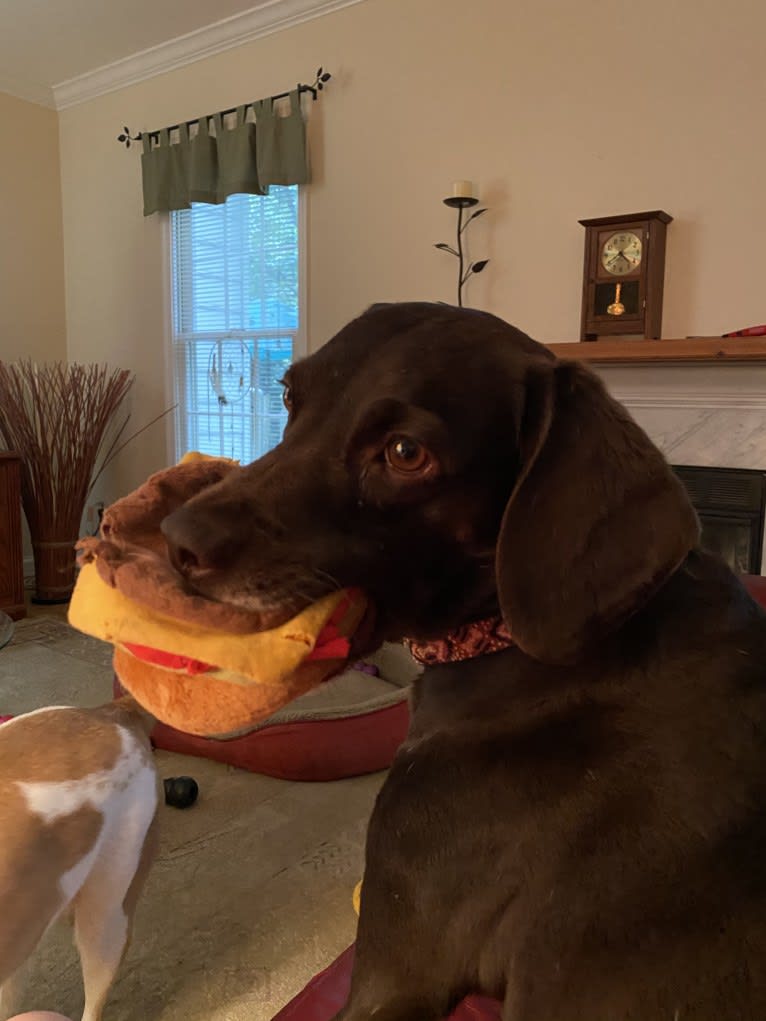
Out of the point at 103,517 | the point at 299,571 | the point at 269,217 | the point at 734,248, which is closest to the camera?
the point at 299,571

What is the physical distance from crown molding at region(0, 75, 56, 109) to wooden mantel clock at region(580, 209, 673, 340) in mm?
4089

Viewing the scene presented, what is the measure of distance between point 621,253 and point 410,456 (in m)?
2.87

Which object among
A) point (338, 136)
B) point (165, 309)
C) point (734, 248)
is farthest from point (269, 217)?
point (734, 248)

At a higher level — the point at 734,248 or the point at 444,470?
the point at 734,248

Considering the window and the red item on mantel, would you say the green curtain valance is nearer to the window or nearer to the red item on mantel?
the window

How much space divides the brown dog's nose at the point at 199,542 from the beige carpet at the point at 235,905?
1082 millimetres

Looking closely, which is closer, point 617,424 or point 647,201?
point 617,424

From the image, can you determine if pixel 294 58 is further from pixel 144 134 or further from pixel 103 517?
pixel 103 517

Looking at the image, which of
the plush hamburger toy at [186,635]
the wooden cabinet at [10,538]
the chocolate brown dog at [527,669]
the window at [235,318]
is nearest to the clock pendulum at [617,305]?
the window at [235,318]

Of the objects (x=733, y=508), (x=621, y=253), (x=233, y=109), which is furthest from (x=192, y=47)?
(x=733, y=508)

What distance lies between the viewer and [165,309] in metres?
5.20

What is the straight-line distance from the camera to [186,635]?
0.78m

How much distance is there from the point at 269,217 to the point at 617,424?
4233 mm

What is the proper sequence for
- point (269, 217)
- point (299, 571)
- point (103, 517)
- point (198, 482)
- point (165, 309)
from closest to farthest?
1. point (299, 571)
2. point (103, 517)
3. point (198, 482)
4. point (269, 217)
5. point (165, 309)
